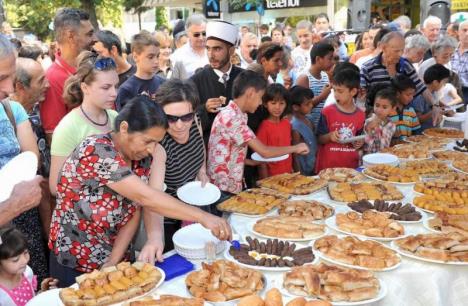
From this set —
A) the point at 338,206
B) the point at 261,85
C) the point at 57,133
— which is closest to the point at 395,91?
the point at 261,85

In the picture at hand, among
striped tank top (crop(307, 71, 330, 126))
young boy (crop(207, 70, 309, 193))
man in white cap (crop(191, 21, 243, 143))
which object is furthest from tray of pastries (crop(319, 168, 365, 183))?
striped tank top (crop(307, 71, 330, 126))

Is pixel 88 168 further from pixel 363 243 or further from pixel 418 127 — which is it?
pixel 418 127

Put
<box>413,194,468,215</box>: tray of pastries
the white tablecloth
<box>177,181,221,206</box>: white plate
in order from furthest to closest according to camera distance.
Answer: <box>413,194,468,215</box>: tray of pastries, <box>177,181,221,206</box>: white plate, the white tablecloth

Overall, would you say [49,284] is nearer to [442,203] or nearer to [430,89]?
[442,203]

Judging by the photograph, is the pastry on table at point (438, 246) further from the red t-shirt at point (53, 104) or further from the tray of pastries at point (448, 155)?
the red t-shirt at point (53, 104)

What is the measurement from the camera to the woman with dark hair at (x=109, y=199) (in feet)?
6.00

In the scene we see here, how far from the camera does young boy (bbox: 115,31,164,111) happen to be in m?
3.62

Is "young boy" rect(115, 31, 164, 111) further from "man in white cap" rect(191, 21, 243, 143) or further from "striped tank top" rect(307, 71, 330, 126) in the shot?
"striped tank top" rect(307, 71, 330, 126)

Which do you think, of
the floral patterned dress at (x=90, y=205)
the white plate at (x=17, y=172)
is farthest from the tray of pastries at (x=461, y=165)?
the white plate at (x=17, y=172)

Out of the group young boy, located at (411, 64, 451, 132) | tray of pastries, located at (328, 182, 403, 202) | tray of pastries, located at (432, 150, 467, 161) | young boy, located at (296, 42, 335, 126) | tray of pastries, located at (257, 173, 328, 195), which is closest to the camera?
tray of pastries, located at (328, 182, 403, 202)

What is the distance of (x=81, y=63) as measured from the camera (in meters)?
2.61

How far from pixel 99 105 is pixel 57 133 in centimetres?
29

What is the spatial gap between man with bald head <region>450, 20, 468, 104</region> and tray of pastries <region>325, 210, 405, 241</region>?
193 inches

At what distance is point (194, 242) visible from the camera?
1.97 m
